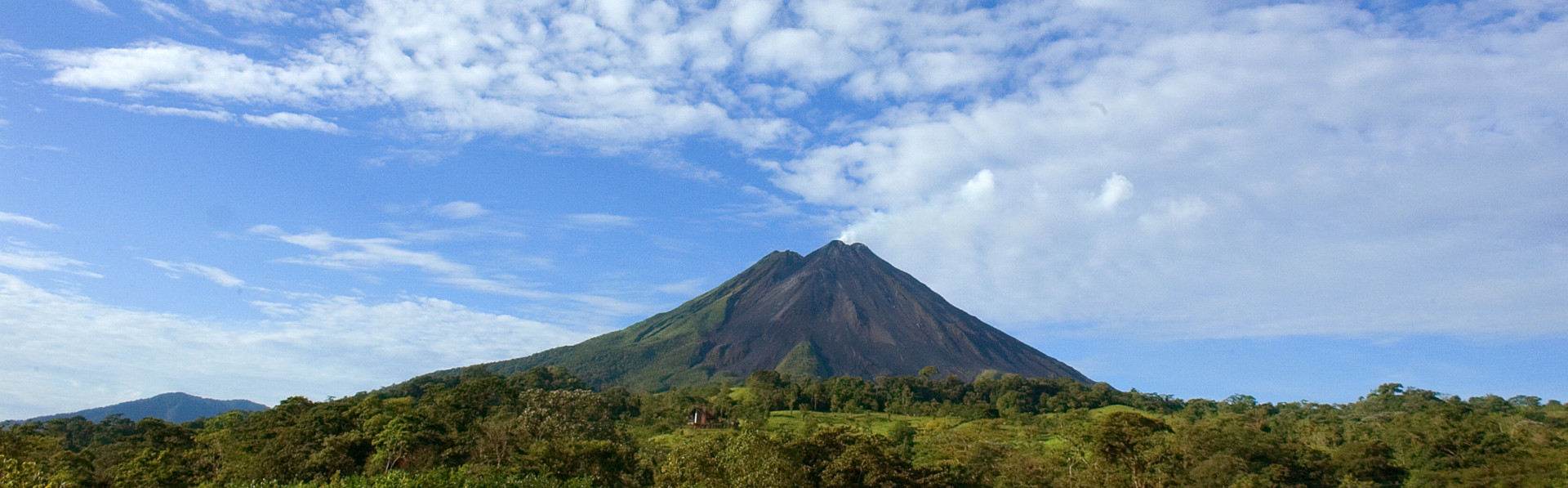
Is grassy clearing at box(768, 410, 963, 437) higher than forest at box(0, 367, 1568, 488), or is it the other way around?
grassy clearing at box(768, 410, 963, 437)

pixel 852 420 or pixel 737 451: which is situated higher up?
pixel 852 420

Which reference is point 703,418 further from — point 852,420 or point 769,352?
point 769,352

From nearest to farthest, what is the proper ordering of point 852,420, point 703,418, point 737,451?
point 737,451 → point 852,420 → point 703,418

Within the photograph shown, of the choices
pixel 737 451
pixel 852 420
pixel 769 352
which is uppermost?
pixel 769 352

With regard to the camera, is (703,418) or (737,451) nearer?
(737,451)

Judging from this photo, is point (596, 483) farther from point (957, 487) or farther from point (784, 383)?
point (784, 383)

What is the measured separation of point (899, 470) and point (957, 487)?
5130 mm

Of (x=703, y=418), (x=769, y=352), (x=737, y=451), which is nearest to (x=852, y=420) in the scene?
(x=703, y=418)

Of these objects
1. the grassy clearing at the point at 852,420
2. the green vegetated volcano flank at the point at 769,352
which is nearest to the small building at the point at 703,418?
the grassy clearing at the point at 852,420

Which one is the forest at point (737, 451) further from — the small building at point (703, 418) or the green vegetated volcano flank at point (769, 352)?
the green vegetated volcano flank at point (769, 352)

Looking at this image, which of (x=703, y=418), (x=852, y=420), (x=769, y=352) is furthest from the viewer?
(x=769, y=352)

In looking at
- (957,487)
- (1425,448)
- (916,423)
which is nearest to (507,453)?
(957,487)

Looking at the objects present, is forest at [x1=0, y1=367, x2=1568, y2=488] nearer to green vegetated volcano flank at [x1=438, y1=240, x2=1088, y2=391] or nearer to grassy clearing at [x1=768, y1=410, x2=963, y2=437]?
grassy clearing at [x1=768, y1=410, x2=963, y2=437]

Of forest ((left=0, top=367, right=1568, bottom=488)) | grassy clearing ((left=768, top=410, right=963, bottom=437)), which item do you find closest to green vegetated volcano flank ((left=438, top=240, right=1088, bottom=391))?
grassy clearing ((left=768, top=410, right=963, bottom=437))
